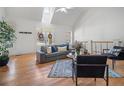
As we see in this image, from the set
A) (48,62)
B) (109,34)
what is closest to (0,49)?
(48,62)

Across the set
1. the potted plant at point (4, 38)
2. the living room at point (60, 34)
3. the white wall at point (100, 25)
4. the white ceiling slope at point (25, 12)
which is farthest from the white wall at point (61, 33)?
the potted plant at point (4, 38)

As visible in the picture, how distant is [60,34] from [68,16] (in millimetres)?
1015

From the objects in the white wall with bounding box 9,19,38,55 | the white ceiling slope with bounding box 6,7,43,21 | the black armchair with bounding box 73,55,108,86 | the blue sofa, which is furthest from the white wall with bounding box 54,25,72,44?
the black armchair with bounding box 73,55,108,86

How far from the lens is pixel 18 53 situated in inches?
344

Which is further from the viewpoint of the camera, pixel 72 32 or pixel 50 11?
pixel 50 11

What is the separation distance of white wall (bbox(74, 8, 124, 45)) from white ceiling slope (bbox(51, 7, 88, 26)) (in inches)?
10.4

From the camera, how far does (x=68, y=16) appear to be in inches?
321

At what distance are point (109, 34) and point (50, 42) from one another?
312 cm

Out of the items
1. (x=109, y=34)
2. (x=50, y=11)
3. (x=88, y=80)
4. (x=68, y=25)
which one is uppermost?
(x=50, y=11)

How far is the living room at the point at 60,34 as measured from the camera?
580cm

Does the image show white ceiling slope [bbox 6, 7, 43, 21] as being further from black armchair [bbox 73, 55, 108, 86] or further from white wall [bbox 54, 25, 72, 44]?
black armchair [bbox 73, 55, 108, 86]

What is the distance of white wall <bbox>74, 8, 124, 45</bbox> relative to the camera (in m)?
6.86

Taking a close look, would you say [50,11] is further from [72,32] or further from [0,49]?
[0,49]
